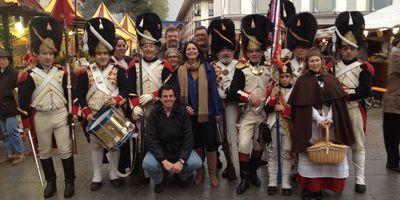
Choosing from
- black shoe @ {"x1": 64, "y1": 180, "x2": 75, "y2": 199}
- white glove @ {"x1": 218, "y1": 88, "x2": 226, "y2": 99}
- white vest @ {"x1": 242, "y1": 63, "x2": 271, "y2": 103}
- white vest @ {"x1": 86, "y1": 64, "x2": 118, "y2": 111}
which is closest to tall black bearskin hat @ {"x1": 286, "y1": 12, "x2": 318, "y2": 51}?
white vest @ {"x1": 242, "y1": 63, "x2": 271, "y2": 103}

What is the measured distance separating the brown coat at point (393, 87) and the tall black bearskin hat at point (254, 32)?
1.91 meters

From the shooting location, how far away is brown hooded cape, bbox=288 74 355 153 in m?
4.64

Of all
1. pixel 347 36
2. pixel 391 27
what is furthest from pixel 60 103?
pixel 391 27

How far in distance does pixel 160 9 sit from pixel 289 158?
4264cm

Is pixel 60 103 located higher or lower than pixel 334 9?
lower

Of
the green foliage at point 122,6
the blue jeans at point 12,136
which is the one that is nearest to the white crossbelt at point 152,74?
the blue jeans at point 12,136

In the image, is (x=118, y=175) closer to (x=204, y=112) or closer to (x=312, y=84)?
(x=204, y=112)

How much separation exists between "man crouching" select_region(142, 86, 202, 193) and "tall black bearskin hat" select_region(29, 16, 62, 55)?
1.46m

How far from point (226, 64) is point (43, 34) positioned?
2375 mm

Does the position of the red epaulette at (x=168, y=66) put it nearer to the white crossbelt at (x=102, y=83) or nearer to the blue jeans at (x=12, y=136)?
the white crossbelt at (x=102, y=83)

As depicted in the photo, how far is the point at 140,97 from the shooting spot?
17.4 ft

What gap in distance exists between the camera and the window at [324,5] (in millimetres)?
28453

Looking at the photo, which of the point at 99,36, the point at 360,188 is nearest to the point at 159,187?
the point at 99,36

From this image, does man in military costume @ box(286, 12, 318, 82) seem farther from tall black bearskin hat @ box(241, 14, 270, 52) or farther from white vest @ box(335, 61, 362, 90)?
white vest @ box(335, 61, 362, 90)
